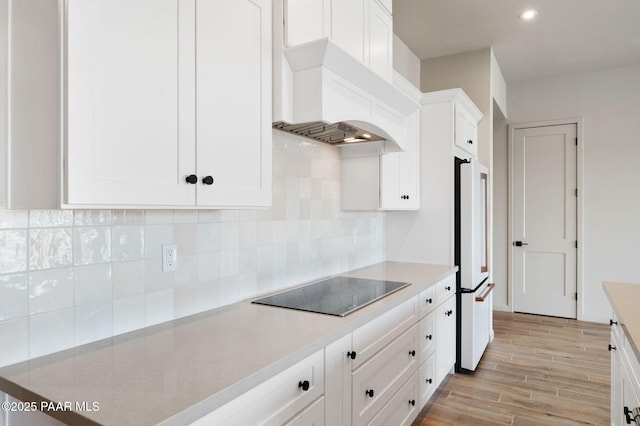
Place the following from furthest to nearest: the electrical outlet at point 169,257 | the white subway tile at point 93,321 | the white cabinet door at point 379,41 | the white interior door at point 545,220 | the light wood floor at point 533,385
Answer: the white interior door at point 545,220
the light wood floor at point 533,385
the white cabinet door at point 379,41
the electrical outlet at point 169,257
the white subway tile at point 93,321

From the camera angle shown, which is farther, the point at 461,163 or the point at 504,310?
the point at 504,310

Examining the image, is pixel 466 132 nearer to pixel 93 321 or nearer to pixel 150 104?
pixel 150 104

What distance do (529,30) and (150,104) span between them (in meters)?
3.65

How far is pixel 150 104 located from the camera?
1162 millimetres

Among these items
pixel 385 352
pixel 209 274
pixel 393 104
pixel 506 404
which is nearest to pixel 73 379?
pixel 209 274

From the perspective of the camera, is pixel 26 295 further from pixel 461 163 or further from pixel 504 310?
pixel 504 310

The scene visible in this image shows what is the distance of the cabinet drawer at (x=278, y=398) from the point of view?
3.51ft

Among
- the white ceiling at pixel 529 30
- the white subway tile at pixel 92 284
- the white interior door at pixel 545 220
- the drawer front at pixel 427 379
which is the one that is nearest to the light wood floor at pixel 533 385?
the drawer front at pixel 427 379

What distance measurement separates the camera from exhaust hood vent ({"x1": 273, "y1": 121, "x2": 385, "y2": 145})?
202cm

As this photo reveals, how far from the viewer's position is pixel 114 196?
107cm

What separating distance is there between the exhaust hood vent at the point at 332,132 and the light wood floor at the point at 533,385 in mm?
1813

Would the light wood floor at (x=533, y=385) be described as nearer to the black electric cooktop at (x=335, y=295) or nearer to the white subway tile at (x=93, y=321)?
the black electric cooktop at (x=335, y=295)

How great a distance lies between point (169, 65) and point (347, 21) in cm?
117

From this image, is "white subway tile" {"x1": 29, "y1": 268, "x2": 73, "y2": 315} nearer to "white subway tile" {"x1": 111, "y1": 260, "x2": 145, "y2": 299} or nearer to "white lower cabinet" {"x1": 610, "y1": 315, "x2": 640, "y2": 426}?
"white subway tile" {"x1": 111, "y1": 260, "x2": 145, "y2": 299}
